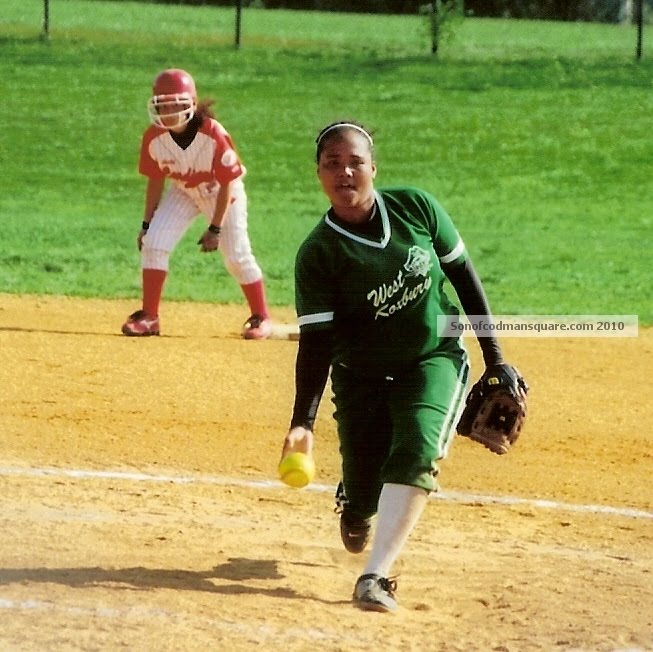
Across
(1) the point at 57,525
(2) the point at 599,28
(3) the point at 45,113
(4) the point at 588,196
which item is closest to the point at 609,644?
(1) the point at 57,525

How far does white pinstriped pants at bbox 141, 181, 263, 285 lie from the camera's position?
10.0m

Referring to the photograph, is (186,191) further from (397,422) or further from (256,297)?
(397,422)

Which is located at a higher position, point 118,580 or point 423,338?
point 423,338

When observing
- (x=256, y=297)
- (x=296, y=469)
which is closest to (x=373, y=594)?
(x=296, y=469)

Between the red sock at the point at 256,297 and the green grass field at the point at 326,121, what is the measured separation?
Answer: 1737 millimetres

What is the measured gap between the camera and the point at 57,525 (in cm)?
607

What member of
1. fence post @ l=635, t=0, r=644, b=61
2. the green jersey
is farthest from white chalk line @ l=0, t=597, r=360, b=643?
fence post @ l=635, t=0, r=644, b=61

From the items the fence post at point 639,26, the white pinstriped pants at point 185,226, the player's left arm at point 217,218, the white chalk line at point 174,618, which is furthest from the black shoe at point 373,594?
the fence post at point 639,26

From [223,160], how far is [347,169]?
4652 mm

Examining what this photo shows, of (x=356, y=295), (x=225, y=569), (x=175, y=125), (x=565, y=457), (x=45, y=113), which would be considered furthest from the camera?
(x=45, y=113)

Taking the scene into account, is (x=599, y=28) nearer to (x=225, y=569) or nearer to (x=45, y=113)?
(x=45, y=113)

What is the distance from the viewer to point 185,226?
10109 millimetres

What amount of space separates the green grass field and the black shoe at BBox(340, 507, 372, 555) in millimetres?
6098

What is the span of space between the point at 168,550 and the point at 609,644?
5.83 feet
